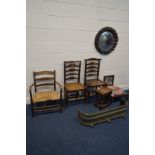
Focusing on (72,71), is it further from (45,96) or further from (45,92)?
(45,96)

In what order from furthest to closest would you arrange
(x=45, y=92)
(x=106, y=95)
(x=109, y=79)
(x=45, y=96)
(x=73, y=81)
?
1. (x=109, y=79)
2. (x=73, y=81)
3. (x=106, y=95)
4. (x=45, y=92)
5. (x=45, y=96)

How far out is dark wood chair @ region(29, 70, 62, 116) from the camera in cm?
331

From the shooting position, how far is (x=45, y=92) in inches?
136

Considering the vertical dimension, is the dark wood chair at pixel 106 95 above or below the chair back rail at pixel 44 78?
below

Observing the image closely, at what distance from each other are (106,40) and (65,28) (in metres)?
1.10

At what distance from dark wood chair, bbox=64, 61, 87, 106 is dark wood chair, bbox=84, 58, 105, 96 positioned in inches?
7.1

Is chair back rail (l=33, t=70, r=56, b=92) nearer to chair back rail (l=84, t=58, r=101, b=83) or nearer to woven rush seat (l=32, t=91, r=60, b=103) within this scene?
woven rush seat (l=32, t=91, r=60, b=103)

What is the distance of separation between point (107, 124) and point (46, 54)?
1.81 meters

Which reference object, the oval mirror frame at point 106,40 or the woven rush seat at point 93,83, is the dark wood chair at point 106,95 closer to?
the woven rush seat at point 93,83

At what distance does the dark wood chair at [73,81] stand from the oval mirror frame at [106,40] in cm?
67

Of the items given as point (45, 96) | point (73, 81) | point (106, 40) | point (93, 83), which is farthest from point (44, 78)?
point (106, 40)

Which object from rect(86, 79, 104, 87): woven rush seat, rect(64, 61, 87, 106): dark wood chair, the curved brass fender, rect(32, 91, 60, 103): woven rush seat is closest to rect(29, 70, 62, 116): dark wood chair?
rect(32, 91, 60, 103): woven rush seat

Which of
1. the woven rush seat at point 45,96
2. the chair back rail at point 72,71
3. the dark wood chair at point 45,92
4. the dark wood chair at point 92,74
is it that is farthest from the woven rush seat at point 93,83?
the woven rush seat at point 45,96

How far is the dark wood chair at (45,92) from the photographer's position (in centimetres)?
331
